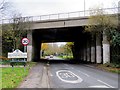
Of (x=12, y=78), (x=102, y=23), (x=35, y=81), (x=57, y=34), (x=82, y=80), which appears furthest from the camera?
(x=57, y=34)

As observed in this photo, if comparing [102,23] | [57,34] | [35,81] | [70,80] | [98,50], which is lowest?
[70,80]

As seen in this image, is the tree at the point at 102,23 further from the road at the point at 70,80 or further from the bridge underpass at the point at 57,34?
the road at the point at 70,80

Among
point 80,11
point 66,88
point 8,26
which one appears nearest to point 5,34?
point 8,26

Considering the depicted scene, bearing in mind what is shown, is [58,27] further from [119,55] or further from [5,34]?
[119,55]

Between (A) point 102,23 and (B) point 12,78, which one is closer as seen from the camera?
(B) point 12,78

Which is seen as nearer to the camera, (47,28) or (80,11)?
(80,11)

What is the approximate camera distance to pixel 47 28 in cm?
5212

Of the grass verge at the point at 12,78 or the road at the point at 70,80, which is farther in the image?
the road at the point at 70,80

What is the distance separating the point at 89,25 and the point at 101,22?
2.03 meters

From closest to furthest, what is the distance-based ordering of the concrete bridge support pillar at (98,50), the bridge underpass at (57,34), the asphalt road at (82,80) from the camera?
the asphalt road at (82,80), the concrete bridge support pillar at (98,50), the bridge underpass at (57,34)

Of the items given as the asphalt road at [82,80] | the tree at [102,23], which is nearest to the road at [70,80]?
the asphalt road at [82,80]

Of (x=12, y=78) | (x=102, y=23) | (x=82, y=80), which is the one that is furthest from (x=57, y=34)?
(x=12, y=78)

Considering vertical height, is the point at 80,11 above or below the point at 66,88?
above

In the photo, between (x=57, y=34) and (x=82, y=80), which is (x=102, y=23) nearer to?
(x=57, y=34)
